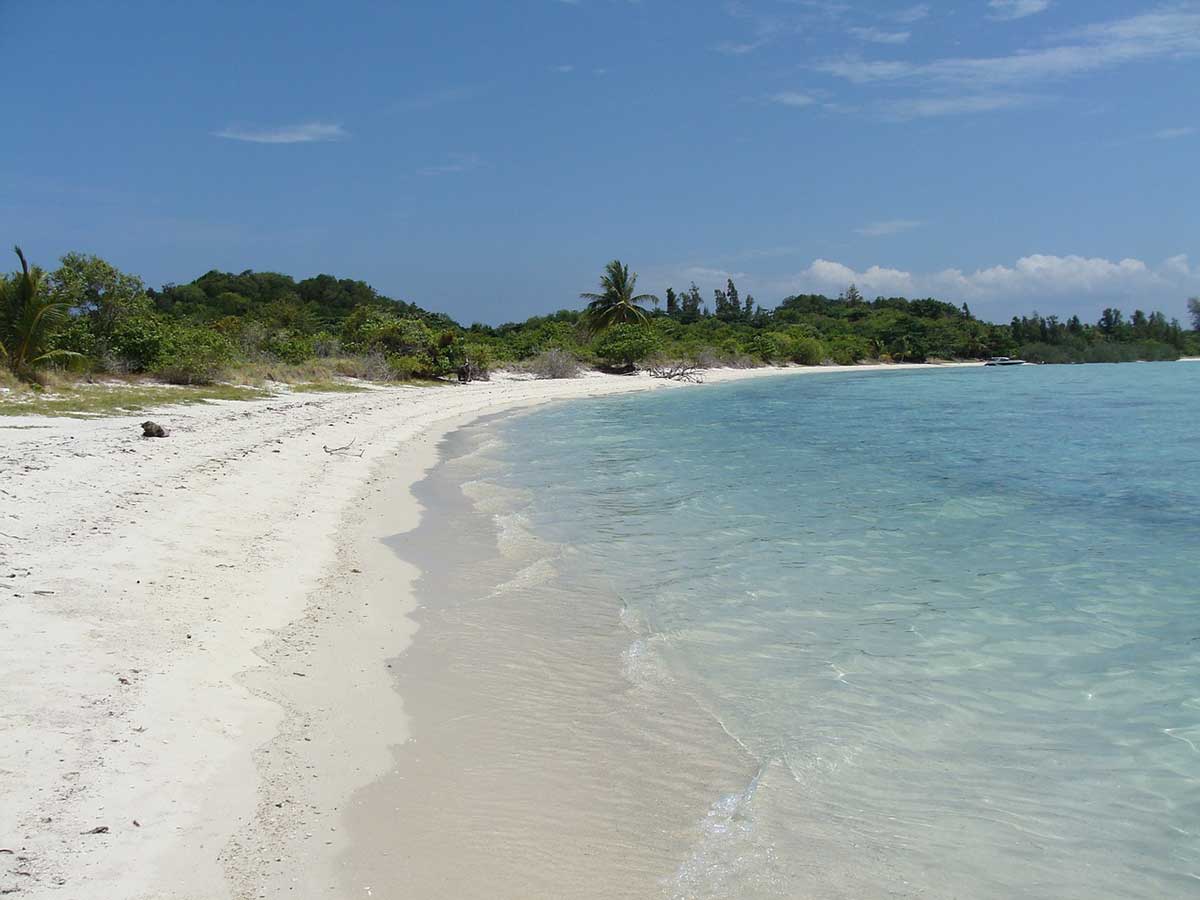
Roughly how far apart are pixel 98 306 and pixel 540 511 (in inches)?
757

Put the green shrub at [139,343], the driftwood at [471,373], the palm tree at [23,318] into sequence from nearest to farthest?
1. the palm tree at [23,318]
2. the green shrub at [139,343]
3. the driftwood at [471,373]

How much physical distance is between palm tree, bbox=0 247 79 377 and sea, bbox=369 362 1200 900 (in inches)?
514

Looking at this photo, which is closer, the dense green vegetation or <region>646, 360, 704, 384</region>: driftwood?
the dense green vegetation

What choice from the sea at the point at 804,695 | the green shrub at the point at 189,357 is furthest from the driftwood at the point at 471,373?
the sea at the point at 804,695

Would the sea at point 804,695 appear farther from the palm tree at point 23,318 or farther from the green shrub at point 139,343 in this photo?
the green shrub at point 139,343

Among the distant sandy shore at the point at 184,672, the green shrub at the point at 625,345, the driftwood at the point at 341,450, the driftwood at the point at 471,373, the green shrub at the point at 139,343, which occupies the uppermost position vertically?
the green shrub at the point at 625,345

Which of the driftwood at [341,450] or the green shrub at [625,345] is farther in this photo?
the green shrub at [625,345]

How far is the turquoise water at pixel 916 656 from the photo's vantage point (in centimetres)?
380

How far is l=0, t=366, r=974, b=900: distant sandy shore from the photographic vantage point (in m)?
3.23

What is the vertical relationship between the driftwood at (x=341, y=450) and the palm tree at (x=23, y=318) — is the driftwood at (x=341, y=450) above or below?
below

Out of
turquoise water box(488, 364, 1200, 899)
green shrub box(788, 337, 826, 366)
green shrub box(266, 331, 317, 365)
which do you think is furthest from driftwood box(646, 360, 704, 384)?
turquoise water box(488, 364, 1200, 899)

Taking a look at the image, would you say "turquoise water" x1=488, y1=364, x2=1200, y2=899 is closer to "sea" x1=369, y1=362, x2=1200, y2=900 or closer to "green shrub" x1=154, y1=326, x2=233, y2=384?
"sea" x1=369, y1=362, x2=1200, y2=900

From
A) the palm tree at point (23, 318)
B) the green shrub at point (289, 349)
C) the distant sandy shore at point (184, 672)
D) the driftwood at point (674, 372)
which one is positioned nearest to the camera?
the distant sandy shore at point (184, 672)

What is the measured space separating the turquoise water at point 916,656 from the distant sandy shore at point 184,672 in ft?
5.72
